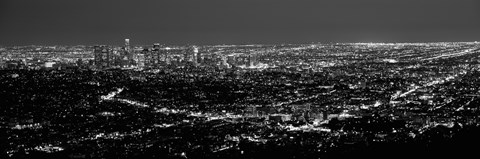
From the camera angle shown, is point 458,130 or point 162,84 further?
point 162,84

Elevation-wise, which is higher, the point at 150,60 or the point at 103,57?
the point at 103,57

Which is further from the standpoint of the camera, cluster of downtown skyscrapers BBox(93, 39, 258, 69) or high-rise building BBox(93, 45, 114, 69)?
cluster of downtown skyscrapers BBox(93, 39, 258, 69)

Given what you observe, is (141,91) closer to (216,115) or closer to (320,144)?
(216,115)

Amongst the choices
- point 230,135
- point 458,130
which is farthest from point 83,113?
point 458,130

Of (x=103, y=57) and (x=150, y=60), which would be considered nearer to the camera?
(x=103, y=57)

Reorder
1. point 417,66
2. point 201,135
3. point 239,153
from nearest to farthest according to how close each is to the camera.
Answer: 1. point 239,153
2. point 201,135
3. point 417,66

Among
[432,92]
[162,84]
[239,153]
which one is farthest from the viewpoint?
[162,84]

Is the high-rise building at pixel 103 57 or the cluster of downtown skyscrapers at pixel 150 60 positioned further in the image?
the cluster of downtown skyscrapers at pixel 150 60
